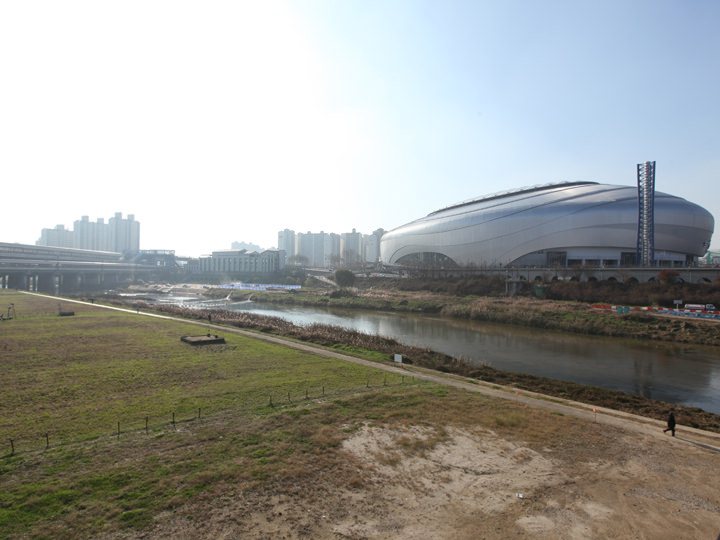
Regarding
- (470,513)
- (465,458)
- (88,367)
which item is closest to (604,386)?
(465,458)

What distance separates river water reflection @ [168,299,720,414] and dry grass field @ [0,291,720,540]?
886 centimetres

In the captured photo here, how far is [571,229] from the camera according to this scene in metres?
65.0

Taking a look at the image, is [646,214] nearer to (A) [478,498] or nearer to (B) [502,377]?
(B) [502,377]

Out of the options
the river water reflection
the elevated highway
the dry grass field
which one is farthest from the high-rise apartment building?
the dry grass field

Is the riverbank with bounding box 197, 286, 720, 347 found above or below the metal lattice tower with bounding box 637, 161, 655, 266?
below

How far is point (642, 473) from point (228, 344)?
18460mm

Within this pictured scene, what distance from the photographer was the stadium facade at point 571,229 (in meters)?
62.5

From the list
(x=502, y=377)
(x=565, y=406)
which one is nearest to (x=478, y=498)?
(x=565, y=406)

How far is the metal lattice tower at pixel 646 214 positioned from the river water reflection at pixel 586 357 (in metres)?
33.2

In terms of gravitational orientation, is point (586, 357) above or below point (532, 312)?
below

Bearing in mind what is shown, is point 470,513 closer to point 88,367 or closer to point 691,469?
point 691,469

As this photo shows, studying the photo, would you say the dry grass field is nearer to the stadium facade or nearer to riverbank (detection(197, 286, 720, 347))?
riverbank (detection(197, 286, 720, 347))

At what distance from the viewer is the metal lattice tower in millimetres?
57594

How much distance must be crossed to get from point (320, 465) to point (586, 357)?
22.6 meters
